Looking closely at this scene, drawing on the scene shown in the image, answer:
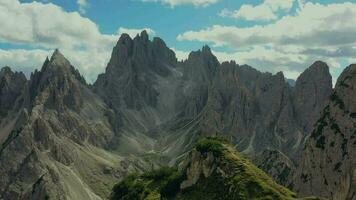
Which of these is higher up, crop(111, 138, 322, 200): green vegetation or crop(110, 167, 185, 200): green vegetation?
crop(111, 138, 322, 200): green vegetation

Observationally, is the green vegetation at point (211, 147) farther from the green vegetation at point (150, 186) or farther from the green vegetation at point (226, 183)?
the green vegetation at point (150, 186)

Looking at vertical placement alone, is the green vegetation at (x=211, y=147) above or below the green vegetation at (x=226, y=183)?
above

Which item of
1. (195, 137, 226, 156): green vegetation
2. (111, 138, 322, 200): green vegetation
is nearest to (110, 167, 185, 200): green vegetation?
(111, 138, 322, 200): green vegetation

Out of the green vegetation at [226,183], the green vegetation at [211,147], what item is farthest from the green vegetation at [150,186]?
the green vegetation at [211,147]

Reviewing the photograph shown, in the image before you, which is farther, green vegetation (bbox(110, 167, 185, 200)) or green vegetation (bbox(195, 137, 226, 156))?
green vegetation (bbox(110, 167, 185, 200))

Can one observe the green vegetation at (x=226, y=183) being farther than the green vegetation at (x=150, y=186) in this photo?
No

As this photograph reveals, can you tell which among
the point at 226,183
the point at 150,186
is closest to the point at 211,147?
the point at 226,183

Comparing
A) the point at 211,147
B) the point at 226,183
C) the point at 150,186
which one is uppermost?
the point at 211,147

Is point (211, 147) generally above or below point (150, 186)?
above

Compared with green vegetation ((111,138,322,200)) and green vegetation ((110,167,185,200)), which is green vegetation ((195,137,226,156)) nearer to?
green vegetation ((111,138,322,200))

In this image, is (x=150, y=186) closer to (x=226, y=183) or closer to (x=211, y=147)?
(x=211, y=147)

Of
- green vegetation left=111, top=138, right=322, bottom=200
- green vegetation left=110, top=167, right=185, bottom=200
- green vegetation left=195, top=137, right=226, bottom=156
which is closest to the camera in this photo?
green vegetation left=111, top=138, right=322, bottom=200

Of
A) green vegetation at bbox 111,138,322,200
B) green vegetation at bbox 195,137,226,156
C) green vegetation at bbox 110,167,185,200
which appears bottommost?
green vegetation at bbox 110,167,185,200

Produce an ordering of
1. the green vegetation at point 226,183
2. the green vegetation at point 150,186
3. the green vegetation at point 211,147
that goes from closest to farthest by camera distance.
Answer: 1. the green vegetation at point 226,183
2. the green vegetation at point 211,147
3. the green vegetation at point 150,186
